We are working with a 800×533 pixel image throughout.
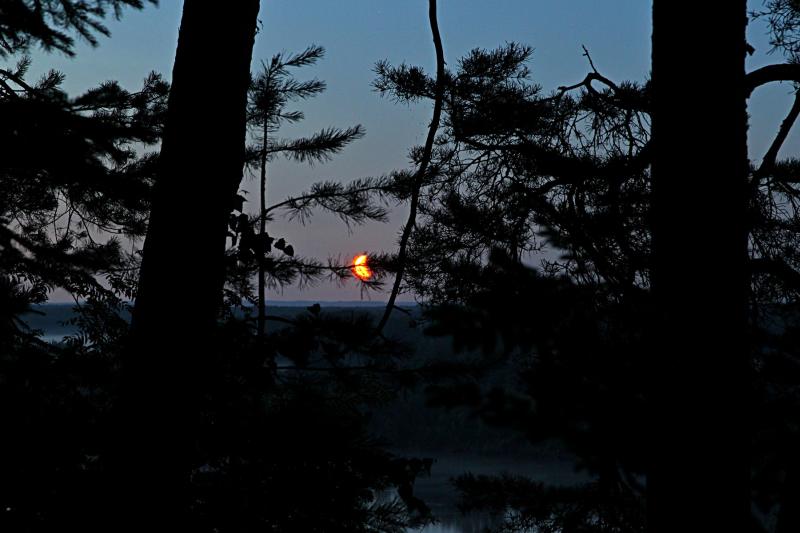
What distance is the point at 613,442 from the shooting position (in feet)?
6.37

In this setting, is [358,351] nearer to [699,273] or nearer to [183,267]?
[183,267]

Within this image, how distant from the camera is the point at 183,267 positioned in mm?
3160

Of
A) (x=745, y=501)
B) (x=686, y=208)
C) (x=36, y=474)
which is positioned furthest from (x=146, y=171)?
(x=745, y=501)

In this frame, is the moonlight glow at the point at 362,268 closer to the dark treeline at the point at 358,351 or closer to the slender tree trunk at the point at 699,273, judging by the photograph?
the dark treeline at the point at 358,351

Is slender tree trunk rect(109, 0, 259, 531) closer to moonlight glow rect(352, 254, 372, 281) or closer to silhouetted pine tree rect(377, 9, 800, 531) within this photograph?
silhouetted pine tree rect(377, 9, 800, 531)

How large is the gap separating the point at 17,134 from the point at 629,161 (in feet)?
13.1

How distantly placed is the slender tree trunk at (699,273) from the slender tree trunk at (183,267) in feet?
5.55

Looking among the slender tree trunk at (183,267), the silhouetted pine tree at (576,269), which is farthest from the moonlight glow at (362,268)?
the slender tree trunk at (183,267)

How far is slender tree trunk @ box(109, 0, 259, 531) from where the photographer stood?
3080 mm

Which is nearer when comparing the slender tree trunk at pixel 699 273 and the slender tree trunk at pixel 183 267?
the slender tree trunk at pixel 699 273

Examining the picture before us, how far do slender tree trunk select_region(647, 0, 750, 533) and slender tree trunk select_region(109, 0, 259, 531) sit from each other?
5.55 ft

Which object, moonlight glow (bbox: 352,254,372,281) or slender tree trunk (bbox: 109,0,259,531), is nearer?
slender tree trunk (bbox: 109,0,259,531)

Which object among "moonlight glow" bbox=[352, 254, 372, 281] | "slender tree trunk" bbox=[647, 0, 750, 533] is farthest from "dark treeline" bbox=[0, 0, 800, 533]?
"moonlight glow" bbox=[352, 254, 372, 281]

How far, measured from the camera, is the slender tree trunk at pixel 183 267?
3080 mm
